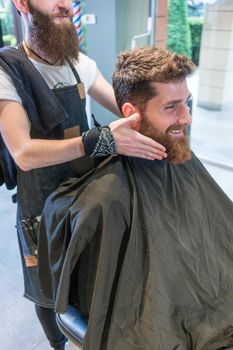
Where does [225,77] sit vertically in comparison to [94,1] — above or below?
below

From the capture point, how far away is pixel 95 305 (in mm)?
879

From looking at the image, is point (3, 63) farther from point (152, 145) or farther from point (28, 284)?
point (28, 284)

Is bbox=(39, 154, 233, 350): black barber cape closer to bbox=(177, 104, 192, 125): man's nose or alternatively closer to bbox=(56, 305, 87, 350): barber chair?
bbox=(56, 305, 87, 350): barber chair

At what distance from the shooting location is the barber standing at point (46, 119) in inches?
35.8

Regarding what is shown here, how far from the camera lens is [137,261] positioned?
94 centimetres

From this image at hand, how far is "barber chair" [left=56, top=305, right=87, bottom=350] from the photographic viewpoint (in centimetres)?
93

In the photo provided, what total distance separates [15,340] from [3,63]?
1291 mm

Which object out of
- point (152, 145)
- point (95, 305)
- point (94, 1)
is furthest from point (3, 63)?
point (94, 1)

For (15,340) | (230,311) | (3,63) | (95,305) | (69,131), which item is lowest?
(15,340)

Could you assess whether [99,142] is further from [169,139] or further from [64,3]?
[64,3]

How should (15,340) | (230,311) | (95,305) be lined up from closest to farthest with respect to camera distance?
1. (95,305)
2. (230,311)
3. (15,340)

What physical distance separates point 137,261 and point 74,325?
0.25m

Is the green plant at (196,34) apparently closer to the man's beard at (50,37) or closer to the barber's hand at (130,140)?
the man's beard at (50,37)

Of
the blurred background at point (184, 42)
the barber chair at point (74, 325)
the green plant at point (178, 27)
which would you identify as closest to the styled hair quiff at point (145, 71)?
the barber chair at point (74, 325)
